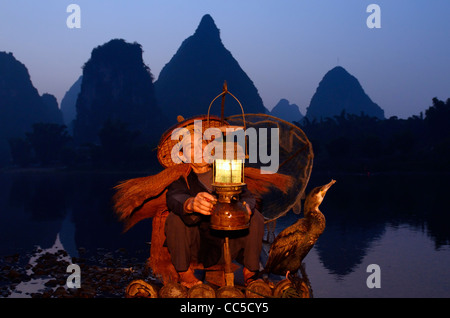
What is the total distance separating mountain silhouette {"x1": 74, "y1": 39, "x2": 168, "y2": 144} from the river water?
82.9 m

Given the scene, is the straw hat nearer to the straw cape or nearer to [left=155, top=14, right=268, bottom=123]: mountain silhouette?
the straw cape

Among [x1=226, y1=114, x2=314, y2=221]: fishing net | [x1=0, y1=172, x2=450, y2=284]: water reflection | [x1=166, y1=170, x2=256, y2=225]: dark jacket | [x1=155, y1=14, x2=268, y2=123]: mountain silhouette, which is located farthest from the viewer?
[x1=155, y1=14, x2=268, y2=123]: mountain silhouette

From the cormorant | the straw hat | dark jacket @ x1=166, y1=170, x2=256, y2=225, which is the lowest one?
the cormorant

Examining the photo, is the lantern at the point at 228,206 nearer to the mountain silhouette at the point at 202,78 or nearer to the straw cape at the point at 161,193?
the straw cape at the point at 161,193

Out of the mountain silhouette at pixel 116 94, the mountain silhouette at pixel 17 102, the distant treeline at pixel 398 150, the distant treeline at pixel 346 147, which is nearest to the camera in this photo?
the distant treeline at pixel 398 150

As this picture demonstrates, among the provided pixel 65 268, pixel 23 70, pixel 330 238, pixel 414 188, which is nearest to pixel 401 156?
pixel 414 188

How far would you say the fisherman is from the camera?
172 inches

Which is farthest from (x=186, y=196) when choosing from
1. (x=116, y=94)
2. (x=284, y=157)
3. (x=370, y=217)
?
(x=116, y=94)

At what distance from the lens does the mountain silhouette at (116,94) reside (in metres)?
119

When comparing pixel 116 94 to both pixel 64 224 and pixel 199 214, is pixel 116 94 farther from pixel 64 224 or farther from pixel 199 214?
pixel 199 214

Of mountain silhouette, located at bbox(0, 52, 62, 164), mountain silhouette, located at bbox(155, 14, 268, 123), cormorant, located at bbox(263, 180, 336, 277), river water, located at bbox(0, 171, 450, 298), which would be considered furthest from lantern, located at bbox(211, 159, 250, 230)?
mountain silhouette, located at bbox(155, 14, 268, 123)

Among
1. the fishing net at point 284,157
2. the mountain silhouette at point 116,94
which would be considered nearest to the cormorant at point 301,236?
the fishing net at point 284,157

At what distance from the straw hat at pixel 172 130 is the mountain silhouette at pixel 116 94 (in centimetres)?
10842

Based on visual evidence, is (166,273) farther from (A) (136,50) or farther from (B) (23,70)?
(B) (23,70)
